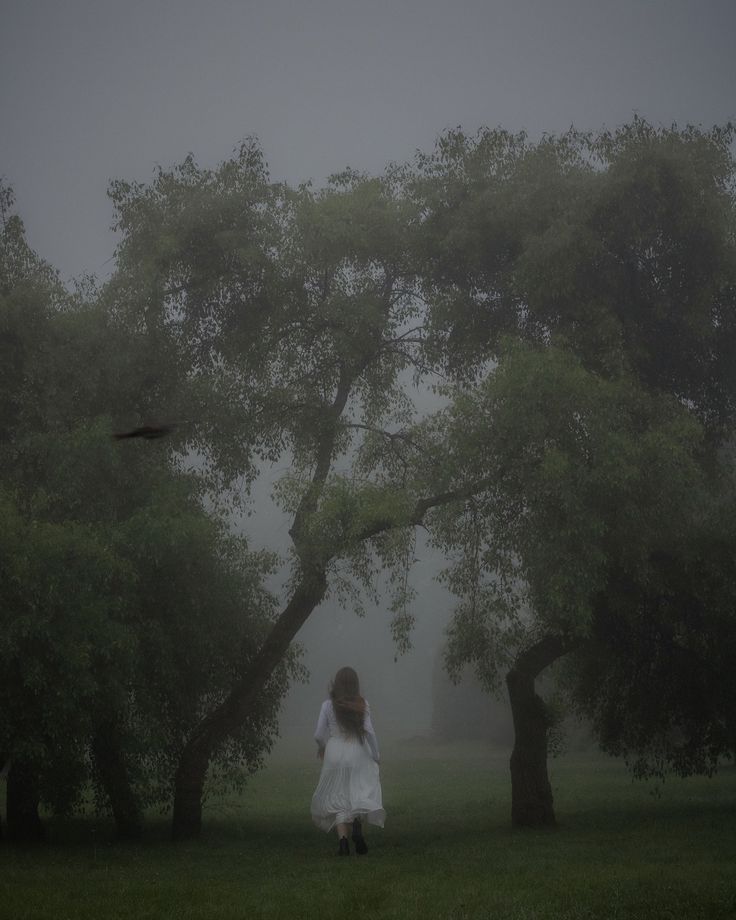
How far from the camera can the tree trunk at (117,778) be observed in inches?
560

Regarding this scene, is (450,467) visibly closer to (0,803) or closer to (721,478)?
(721,478)

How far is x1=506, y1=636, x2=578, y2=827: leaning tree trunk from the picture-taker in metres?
16.2

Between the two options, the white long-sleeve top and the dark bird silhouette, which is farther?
the dark bird silhouette

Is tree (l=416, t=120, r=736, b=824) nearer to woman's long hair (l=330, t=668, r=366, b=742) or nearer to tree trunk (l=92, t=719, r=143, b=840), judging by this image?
woman's long hair (l=330, t=668, r=366, b=742)

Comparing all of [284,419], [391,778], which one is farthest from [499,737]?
[284,419]

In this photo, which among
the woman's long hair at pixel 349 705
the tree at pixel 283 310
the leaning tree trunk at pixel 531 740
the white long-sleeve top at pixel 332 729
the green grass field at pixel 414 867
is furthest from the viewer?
the tree at pixel 283 310

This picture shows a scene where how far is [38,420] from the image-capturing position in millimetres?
17016

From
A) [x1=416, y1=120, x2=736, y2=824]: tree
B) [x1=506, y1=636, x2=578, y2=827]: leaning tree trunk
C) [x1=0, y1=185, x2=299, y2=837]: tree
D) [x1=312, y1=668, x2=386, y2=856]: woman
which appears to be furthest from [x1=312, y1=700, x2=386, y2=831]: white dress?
[x1=506, y1=636, x2=578, y2=827]: leaning tree trunk

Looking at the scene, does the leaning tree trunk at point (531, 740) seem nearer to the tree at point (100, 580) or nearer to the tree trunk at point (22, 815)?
the tree at point (100, 580)

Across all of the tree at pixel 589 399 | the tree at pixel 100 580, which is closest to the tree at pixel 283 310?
the tree at pixel 100 580

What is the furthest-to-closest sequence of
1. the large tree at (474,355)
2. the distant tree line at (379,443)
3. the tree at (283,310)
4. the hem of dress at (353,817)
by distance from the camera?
the tree at (283,310)
the large tree at (474,355)
the distant tree line at (379,443)
the hem of dress at (353,817)

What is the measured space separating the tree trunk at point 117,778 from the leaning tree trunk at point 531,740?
301 inches

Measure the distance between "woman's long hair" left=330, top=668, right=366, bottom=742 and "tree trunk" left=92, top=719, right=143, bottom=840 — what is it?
4274 mm

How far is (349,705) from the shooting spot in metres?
12.5
